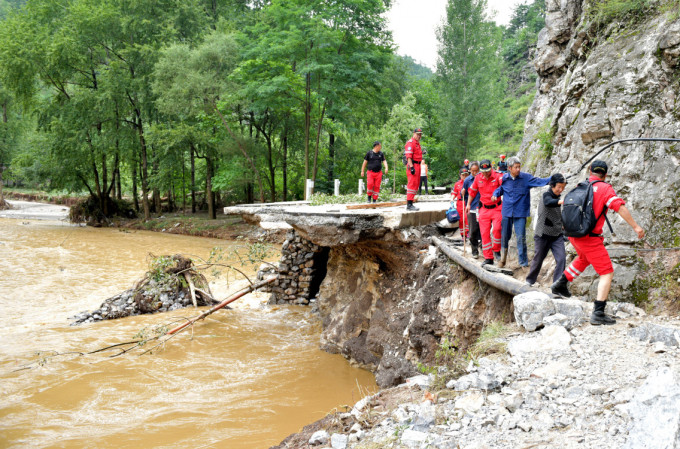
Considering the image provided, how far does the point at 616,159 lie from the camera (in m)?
5.84

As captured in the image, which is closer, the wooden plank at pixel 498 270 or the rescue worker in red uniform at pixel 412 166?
the wooden plank at pixel 498 270

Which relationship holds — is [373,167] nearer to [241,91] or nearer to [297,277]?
[297,277]

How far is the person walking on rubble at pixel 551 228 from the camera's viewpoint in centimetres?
522

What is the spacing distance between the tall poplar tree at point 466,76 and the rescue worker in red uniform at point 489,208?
19.4m

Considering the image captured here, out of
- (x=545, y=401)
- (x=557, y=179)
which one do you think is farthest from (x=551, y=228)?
(x=545, y=401)

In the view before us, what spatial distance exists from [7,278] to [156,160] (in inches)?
612

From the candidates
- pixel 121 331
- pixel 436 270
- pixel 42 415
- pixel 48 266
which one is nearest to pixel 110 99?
pixel 48 266

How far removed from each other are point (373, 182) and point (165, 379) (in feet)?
20.1

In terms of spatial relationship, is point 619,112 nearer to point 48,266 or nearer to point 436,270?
point 436,270

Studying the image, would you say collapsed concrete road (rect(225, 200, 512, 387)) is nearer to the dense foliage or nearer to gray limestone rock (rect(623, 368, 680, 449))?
gray limestone rock (rect(623, 368, 680, 449))

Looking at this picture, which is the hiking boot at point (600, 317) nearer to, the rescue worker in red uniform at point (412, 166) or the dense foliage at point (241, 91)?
the rescue worker in red uniform at point (412, 166)

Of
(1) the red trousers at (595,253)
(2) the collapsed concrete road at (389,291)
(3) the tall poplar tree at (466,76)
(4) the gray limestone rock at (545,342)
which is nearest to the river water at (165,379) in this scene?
(2) the collapsed concrete road at (389,291)

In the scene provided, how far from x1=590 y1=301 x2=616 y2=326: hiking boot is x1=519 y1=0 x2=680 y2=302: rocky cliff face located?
48.8 inches

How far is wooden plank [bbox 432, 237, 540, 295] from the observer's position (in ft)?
16.3
